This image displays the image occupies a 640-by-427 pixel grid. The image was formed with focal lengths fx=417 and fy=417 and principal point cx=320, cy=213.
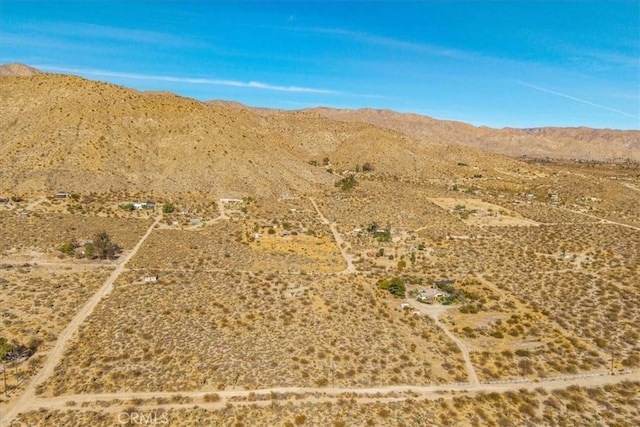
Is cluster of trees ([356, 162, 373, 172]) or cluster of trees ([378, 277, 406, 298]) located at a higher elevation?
cluster of trees ([356, 162, 373, 172])

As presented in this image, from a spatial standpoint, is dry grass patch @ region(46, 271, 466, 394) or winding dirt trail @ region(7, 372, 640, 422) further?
dry grass patch @ region(46, 271, 466, 394)

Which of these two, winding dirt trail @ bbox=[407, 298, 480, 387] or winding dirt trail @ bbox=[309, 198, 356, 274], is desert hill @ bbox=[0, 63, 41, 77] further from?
winding dirt trail @ bbox=[407, 298, 480, 387]

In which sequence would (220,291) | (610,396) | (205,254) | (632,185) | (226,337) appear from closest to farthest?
(610,396) < (226,337) < (220,291) < (205,254) < (632,185)

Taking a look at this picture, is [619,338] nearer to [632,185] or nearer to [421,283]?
[421,283]

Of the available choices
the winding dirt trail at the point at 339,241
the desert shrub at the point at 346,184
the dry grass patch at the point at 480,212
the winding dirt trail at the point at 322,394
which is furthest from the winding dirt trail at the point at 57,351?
the desert shrub at the point at 346,184

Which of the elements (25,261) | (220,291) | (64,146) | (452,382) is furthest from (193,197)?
(452,382)

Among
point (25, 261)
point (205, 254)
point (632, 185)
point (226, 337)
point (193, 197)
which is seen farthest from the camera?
point (632, 185)

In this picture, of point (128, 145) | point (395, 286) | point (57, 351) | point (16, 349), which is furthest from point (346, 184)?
point (16, 349)

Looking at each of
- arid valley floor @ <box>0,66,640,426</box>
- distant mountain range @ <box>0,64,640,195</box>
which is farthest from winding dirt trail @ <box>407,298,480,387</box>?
distant mountain range @ <box>0,64,640,195</box>
